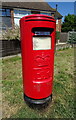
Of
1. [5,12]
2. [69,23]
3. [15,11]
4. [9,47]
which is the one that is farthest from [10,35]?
[69,23]

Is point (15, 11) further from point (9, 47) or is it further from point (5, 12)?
point (9, 47)

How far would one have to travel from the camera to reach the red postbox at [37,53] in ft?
4.10

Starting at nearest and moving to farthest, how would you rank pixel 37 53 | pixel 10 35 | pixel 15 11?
pixel 37 53 < pixel 10 35 < pixel 15 11

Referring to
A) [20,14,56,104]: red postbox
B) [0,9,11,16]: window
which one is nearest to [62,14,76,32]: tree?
[0,9,11,16]: window

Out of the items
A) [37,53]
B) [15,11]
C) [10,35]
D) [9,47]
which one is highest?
[15,11]

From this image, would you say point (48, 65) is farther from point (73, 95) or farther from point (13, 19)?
point (13, 19)

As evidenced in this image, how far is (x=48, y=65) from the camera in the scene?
143 cm

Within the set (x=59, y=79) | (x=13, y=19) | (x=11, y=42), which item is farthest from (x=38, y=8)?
(x=59, y=79)

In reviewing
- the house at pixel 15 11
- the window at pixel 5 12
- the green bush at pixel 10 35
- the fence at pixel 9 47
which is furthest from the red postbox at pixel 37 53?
the window at pixel 5 12

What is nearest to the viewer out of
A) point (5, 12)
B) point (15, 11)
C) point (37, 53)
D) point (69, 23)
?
point (37, 53)

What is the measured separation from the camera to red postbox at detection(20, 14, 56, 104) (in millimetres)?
1249

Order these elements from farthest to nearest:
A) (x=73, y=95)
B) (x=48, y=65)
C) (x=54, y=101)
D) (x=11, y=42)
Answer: (x=11, y=42), (x=73, y=95), (x=54, y=101), (x=48, y=65)

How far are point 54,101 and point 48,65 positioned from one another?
102 centimetres

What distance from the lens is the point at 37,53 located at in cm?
133
